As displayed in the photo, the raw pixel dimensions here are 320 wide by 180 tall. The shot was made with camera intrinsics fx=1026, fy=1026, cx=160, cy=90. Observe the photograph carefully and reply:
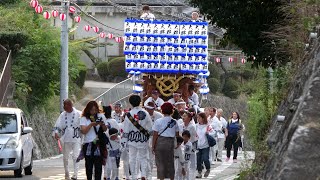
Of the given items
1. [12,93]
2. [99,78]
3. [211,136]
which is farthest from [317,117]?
[99,78]

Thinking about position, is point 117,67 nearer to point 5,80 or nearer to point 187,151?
point 5,80

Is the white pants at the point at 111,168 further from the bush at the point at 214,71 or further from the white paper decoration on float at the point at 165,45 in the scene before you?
the bush at the point at 214,71

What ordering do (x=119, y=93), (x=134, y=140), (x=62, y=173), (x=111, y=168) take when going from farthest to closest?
1. (x=119, y=93)
2. (x=62, y=173)
3. (x=111, y=168)
4. (x=134, y=140)

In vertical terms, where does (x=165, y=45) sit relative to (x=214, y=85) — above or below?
below

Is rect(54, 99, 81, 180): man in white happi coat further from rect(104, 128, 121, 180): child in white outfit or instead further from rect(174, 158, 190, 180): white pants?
rect(174, 158, 190, 180): white pants

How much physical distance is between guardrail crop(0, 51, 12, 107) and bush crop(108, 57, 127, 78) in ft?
88.4

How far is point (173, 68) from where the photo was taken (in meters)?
29.5

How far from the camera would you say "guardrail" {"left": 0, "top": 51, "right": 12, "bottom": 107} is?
33.2 metres

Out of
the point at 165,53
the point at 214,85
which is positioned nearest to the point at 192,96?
the point at 165,53

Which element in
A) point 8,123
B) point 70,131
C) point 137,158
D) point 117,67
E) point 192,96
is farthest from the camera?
point 117,67

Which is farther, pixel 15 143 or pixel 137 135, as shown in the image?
pixel 15 143

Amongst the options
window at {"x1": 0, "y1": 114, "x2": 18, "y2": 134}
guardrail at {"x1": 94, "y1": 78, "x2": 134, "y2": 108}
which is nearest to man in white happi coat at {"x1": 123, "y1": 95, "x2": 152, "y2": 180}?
window at {"x1": 0, "y1": 114, "x2": 18, "y2": 134}

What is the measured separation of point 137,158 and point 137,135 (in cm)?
45

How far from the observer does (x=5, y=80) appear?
34.5 metres
